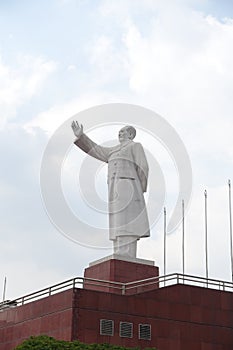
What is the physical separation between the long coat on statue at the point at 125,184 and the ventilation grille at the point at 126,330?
3758 millimetres

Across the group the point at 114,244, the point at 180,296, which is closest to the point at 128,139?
the point at 114,244

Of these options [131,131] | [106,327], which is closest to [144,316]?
[106,327]

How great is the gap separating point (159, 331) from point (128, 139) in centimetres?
724

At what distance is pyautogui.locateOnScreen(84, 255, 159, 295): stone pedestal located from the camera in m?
21.7

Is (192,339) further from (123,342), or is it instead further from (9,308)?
(9,308)

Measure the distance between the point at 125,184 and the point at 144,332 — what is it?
18.3 feet

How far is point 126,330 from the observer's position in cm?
2017

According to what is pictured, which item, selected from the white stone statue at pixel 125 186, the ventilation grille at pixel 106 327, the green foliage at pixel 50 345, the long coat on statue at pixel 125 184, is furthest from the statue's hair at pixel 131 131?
the green foliage at pixel 50 345

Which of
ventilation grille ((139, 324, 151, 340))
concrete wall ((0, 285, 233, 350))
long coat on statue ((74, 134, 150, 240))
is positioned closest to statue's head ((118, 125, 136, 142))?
long coat on statue ((74, 134, 150, 240))

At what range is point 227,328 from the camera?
70.6 feet

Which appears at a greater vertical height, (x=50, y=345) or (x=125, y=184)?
(x=125, y=184)

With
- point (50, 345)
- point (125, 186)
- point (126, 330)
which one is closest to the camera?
point (50, 345)

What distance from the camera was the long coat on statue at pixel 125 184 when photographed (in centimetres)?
2338

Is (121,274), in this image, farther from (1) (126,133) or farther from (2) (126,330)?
(1) (126,133)
